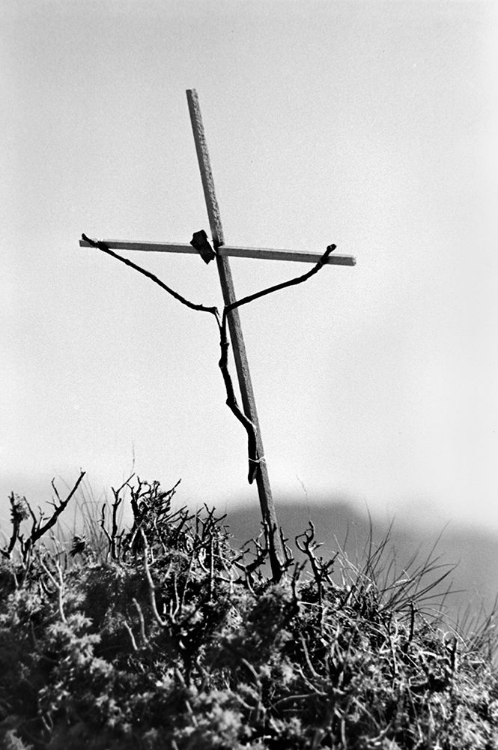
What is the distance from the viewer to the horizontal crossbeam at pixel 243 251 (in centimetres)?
370

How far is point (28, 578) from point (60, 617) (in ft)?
2.15

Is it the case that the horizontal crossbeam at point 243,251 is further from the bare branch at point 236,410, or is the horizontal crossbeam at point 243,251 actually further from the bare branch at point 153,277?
the bare branch at point 236,410

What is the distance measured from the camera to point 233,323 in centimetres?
398

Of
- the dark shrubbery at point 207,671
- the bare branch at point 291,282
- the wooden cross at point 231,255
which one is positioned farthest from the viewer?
the wooden cross at point 231,255

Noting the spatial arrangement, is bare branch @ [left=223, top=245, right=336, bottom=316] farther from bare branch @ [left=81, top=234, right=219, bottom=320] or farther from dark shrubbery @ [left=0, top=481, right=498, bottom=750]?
dark shrubbery @ [left=0, top=481, right=498, bottom=750]

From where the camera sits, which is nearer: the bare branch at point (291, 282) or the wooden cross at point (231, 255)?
the bare branch at point (291, 282)

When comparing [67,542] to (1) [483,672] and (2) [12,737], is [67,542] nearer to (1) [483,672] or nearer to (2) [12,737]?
(2) [12,737]

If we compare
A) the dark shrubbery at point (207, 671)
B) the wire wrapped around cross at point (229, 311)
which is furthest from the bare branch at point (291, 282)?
the dark shrubbery at point (207, 671)

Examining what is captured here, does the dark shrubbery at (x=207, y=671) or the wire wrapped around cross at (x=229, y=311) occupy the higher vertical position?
the wire wrapped around cross at (x=229, y=311)

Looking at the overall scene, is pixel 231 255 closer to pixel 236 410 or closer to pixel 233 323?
pixel 233 323

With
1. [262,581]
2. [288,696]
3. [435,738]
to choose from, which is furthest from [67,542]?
[435,738]

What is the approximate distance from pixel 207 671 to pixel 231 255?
2222 millimetres

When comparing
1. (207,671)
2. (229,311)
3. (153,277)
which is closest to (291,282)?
(229,311)

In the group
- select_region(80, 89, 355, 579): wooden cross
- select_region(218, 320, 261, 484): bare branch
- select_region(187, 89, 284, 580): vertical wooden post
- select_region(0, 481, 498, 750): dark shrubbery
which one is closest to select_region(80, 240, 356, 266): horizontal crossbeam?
select_region(80, 89, 355, 579): wooden cross
